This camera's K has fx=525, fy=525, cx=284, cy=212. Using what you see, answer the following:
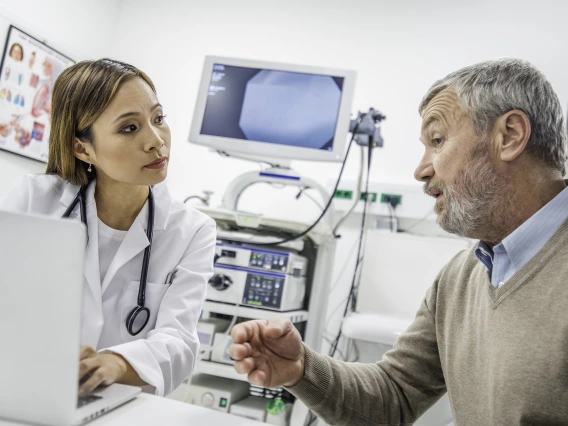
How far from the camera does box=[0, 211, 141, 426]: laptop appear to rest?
48 centimetres

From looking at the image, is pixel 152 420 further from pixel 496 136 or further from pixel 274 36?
pixel 274 36

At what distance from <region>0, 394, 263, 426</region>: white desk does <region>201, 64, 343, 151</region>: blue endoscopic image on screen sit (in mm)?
1582

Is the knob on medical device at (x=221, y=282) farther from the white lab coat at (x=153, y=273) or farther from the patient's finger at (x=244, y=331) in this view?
the patient's finger at (x=244, y=331)

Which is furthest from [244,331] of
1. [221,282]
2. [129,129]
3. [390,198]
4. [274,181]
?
[390,198]

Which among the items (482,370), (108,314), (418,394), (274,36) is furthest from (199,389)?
(274,36)

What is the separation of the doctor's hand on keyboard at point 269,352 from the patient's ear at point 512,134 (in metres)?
0.47

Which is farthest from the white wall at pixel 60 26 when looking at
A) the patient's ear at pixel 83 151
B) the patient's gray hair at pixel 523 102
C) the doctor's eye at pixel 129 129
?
the patient's gray hair at pixel 523 102

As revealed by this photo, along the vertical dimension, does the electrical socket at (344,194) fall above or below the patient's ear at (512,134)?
below

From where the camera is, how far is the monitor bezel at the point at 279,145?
6.93ft

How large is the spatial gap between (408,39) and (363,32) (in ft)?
0.79

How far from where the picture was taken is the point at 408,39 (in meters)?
2.68

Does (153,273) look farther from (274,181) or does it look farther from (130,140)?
(274,181)

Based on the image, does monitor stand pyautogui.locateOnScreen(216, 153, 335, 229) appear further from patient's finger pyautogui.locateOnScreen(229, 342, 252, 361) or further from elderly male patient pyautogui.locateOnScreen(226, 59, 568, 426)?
patient's finger pyautogui.locateOnScreen(229, 342, 252, 361)

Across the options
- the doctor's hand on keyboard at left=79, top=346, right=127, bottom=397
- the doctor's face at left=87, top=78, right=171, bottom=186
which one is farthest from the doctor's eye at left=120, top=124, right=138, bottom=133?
the doctor's hand on keyboard at left=79, top=346, right=127, bottom=397
